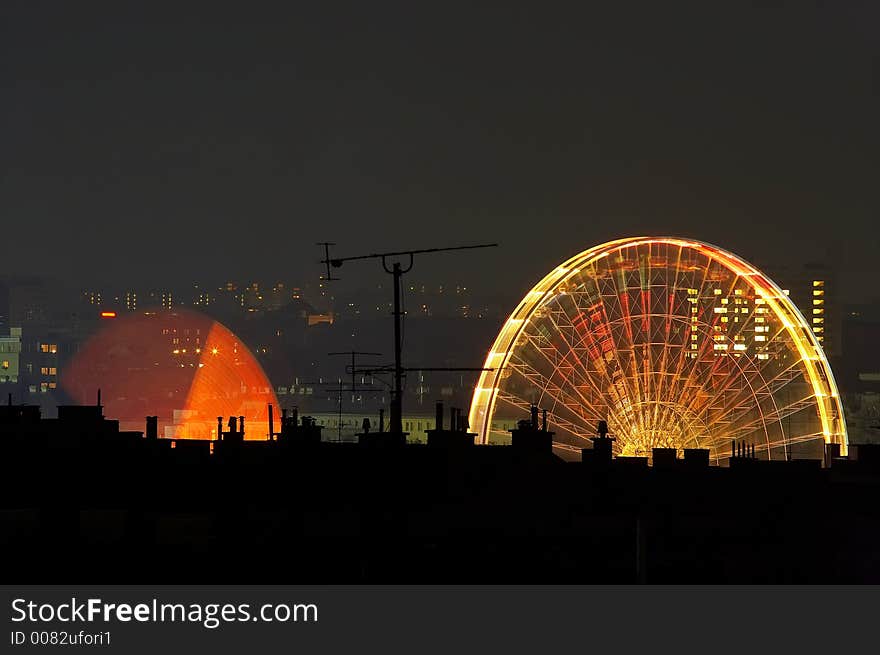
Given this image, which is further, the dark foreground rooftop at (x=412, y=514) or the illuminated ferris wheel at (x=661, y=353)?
the illuminated ferris wheel at (x=661, y=353)

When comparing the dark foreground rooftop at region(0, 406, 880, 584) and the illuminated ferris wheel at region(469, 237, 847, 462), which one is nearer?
the dark foreground rooftop at region(0, 406, 880, 584)

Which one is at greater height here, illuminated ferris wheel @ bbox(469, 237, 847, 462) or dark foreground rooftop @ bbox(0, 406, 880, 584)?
illuminated ferris wheel @ bbox(469, 237, 847, 462)

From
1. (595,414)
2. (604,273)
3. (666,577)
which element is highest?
(604,273)

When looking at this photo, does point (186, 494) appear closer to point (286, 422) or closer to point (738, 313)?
point (738, 313)

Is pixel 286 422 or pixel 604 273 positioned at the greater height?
pixel 604 273

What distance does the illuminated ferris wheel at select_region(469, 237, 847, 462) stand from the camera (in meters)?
41.3

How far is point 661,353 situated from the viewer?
44344 mm

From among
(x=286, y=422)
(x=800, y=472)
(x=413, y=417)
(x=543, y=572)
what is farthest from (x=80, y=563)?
(x=413, y=417)

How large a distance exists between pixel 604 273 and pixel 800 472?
1089cm

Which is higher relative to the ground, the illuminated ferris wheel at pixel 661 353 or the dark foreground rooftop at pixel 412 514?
the illuminated ferris wheel at pixel 661 353

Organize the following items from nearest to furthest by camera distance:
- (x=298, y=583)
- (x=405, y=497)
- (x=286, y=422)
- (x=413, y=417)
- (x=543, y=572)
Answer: (x=298, y=583) < (x=543, y=572) < (x=405, y=497) < (x=286, y=422) < (x=413, y=417)

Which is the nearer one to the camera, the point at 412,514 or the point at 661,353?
the point at 412,514

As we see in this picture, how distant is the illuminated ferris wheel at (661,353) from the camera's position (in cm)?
4131

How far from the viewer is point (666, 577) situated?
2239cm
